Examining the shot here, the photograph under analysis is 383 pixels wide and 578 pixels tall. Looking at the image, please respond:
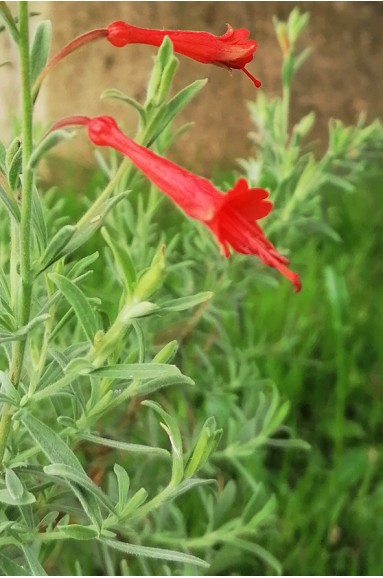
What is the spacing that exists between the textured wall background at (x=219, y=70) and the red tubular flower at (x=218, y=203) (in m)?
1.45

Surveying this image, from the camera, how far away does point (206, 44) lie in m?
0.40

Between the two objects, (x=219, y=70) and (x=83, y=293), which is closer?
(x=83, y=293)

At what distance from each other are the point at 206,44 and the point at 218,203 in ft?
0.32

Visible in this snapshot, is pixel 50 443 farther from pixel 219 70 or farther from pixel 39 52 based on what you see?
pixel 219 70

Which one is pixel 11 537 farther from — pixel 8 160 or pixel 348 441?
pixel 348 441

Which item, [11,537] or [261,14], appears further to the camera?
[261,14]

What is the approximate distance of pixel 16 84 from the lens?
1.74 metres

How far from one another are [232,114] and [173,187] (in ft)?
5.67

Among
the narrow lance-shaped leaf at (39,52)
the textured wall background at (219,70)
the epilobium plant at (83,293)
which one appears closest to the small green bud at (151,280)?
the epilobium plant at (83,293)

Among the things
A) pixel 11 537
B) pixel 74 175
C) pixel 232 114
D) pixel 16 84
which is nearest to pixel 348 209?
pixel 232 114

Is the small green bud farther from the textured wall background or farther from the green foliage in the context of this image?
the textured wall background

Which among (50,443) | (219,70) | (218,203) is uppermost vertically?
(218,203)

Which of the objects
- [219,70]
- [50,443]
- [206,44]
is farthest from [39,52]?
[219,70]

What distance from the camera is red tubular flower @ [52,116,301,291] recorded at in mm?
342
